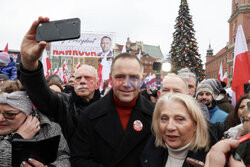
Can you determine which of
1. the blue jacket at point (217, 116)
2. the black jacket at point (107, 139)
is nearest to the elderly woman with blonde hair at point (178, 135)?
the black jacket at point (107, 139)

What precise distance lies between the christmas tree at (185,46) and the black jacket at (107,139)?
70.5 ft

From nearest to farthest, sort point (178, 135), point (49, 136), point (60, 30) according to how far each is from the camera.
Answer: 1. point (60, 30)
2. point (178, 135)
3. point (49, 136)

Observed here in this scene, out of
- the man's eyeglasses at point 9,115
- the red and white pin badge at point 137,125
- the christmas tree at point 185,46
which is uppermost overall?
the christmas tree at point 185,46

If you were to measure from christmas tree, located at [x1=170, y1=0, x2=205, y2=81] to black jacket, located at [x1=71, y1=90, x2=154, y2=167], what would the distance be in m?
21.5

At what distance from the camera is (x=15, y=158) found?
1679mm

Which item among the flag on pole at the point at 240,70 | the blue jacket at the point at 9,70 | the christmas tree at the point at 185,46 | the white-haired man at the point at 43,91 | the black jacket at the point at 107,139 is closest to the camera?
the white-haired man at the point at 43,91

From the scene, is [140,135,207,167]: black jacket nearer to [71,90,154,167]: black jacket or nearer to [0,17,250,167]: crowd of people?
[0,17,250,167]: crowd of people

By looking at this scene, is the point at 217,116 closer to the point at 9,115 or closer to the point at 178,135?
the point at 178,135

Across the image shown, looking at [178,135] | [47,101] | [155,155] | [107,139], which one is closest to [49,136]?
[47,101]

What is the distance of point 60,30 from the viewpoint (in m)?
1.66

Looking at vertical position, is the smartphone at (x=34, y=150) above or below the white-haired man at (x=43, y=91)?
below

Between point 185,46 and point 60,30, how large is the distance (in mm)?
23445

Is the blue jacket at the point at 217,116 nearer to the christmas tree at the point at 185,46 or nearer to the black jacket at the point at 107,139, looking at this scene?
the black jacket at the point at 107,139

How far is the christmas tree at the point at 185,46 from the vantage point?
75.6ft
